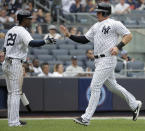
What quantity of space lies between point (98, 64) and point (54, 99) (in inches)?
135

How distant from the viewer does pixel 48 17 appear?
16000 mm

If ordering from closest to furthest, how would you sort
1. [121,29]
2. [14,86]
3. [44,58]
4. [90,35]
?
[14,86]
[121,29]
[90,35]
[44,58]

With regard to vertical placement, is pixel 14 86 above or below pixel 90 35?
below

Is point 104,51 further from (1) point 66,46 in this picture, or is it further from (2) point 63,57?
(1) point 66,46

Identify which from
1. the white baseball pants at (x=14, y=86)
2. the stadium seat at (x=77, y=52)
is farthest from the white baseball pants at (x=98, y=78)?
the stadium seat at (x=77, y=52)

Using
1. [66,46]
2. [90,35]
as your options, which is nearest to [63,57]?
[66,46]

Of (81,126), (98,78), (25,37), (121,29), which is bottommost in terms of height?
(81,126)

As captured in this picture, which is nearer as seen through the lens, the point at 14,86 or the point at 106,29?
the point at 14,86

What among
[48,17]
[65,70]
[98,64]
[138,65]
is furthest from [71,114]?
[48,17]

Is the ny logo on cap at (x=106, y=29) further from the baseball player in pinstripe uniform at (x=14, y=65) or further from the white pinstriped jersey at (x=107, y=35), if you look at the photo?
the baseball player in pinstripe uniform at (x=14, y=65)

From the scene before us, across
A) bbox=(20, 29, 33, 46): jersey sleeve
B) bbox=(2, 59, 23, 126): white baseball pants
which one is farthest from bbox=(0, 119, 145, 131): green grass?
bbox=(20, 29, 33, 46): jersey sleeve

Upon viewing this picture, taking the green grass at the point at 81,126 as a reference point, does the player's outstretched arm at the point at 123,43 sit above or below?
above

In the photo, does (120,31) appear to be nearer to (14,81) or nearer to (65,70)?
(14,81)

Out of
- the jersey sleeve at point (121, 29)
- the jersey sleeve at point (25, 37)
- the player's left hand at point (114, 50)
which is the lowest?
the player's left hand at point (114, 50)
